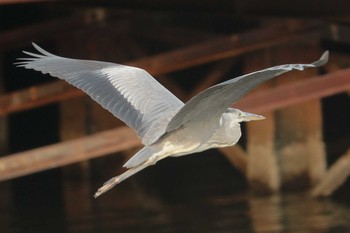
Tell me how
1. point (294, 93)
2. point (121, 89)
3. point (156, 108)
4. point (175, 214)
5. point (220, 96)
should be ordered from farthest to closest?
point (175, 214) < point (294, 93) < point (121, 89) < point (156, 108) < point (220, 96)

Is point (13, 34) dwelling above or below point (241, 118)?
below

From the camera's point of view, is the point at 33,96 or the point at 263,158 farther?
the point at 263,158

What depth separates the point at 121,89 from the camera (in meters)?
5.48

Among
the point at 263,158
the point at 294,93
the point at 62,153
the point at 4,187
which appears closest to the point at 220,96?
the point at 62,153

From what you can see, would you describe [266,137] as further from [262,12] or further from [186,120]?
[186,120]

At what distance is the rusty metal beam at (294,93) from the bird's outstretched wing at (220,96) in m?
2.12

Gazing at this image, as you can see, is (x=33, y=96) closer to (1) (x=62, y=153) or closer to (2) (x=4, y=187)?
(1) (x=62, y=153)

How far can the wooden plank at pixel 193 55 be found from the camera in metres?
7.79

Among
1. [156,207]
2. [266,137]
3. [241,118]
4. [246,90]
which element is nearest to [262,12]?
[266,137]

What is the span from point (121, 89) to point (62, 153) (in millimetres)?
1335

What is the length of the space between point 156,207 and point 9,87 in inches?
119

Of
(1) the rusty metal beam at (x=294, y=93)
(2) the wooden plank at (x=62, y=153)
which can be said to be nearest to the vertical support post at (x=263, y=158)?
(1) the rusty metal beam at (x=294, y=93)

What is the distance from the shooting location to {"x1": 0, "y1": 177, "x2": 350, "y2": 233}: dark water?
764cm

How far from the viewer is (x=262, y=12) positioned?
798 cm
